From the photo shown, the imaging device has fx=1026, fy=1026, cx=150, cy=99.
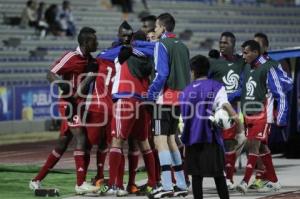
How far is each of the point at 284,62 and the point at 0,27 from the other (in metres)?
15.8

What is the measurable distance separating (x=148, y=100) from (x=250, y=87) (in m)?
1.72

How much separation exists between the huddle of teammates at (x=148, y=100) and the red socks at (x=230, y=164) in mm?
15

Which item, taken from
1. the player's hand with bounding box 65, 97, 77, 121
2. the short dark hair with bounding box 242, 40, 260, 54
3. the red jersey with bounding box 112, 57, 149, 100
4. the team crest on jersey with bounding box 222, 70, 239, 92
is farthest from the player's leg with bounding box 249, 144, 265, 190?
the player's hand with bounding box 65, 97, 77, 121

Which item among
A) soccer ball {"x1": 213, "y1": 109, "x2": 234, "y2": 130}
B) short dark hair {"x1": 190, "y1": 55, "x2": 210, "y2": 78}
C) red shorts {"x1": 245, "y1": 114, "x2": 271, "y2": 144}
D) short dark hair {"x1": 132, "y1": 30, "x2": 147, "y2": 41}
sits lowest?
red shorts {"x1": 245, "y1": 114, "x2": 271, "y2": 144}

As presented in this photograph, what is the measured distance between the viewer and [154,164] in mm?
13195

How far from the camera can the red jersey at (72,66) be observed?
13.1m

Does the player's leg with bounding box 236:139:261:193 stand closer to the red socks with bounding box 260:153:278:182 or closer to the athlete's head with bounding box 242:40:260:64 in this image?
the red socks with bounding box 260:153:278:182

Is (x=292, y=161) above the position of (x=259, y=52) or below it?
below

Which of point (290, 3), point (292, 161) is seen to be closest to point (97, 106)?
point (292, 161)

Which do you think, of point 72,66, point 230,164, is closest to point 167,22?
point 72,66

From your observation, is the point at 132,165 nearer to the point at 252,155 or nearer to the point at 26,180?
the point at 252,155

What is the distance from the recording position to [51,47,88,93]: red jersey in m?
13.1

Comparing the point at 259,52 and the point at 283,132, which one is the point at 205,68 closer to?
the point at 259,52

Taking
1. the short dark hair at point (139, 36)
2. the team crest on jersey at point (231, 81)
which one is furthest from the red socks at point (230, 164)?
the short dark hair at point (139, 36)
